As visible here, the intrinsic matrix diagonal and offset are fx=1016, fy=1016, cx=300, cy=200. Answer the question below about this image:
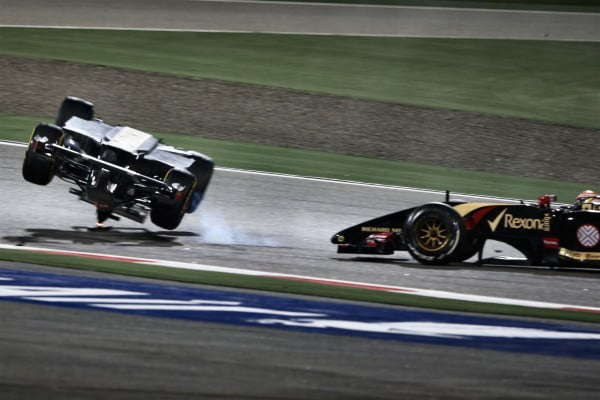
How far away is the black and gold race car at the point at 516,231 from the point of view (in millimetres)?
11016

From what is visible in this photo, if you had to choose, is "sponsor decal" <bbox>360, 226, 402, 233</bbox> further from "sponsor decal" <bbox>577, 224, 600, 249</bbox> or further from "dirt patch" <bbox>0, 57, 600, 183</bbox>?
"dirt patch" <bbox>0, 57, 600, 183</bbox>

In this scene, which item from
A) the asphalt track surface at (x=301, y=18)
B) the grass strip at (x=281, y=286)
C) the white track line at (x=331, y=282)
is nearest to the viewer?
the grass strip at (x=281, y=286)

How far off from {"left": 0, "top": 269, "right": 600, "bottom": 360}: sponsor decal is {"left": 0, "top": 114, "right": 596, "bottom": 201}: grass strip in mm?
6986

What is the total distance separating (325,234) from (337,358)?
5660mm

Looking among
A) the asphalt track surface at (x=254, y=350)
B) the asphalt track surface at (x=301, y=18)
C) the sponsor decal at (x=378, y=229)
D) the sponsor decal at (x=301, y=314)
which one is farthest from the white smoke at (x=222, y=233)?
the asphalt track surface at (x=301, y=18)

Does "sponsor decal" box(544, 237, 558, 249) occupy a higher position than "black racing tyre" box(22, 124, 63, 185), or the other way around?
"black racing tyre" box(22, 124, 63, 185)

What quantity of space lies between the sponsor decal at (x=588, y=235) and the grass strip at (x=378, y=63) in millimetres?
9738

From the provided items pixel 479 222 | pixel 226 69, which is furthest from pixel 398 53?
pixel 479 222

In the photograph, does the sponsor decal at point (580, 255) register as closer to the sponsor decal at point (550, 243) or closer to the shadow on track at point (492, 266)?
the sponsor decal at point (550, 243)

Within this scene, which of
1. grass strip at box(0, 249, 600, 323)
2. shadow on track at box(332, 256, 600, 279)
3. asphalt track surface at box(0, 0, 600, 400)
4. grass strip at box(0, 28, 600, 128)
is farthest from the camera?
grass strip at box(0, 28, 600, 128)

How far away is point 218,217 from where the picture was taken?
1341cm

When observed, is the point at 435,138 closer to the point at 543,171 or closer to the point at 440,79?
the point at 543,171

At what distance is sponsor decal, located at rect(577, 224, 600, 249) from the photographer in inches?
432

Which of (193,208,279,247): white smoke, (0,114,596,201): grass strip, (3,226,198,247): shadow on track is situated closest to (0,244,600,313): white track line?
(3,226,198,247): shadow on track
